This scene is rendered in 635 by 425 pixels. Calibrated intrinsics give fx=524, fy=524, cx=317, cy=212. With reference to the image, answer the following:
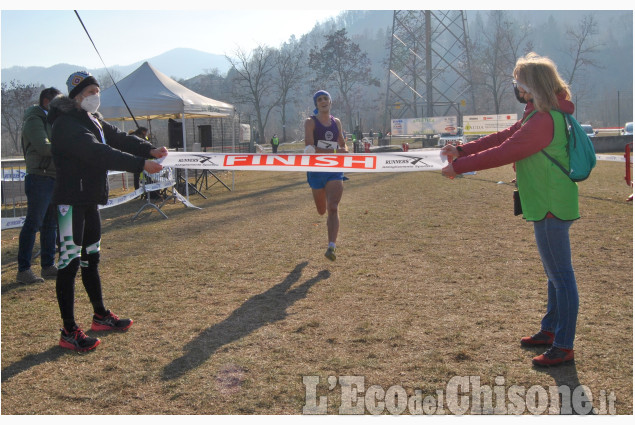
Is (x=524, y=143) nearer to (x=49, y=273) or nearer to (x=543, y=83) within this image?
(x=543, y=83)

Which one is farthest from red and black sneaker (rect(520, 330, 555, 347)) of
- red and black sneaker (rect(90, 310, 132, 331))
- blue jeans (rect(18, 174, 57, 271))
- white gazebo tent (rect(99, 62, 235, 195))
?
white gazebo tent (rect(99, 62, 235, 195))

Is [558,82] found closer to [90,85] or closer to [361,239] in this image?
[90,85]

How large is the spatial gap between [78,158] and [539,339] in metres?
3.61

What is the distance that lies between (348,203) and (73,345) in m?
9.03

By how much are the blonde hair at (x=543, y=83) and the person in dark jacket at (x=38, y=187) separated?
4790 millimetres

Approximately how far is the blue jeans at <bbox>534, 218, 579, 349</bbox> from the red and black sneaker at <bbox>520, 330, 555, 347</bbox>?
0.23 m

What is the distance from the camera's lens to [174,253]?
7.52m

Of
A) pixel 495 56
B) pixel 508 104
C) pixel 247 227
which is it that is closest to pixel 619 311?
pixel 247 227

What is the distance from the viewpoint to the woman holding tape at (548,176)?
333 cm

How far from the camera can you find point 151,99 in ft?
48.5

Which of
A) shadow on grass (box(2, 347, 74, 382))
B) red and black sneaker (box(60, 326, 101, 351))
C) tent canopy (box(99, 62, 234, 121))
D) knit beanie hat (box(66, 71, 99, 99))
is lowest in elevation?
shadow on grass (box(2, 347, 74, 382))

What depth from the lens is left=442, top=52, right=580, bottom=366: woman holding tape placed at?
3326 millimetres

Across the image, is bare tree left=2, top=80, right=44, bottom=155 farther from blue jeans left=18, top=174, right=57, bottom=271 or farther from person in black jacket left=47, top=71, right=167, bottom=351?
person in black jacket left=47, top=71, right=167, bottom=351

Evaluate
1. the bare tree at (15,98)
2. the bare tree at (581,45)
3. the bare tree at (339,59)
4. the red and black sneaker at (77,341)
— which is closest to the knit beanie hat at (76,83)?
the red and black sneaker at (77,341)
